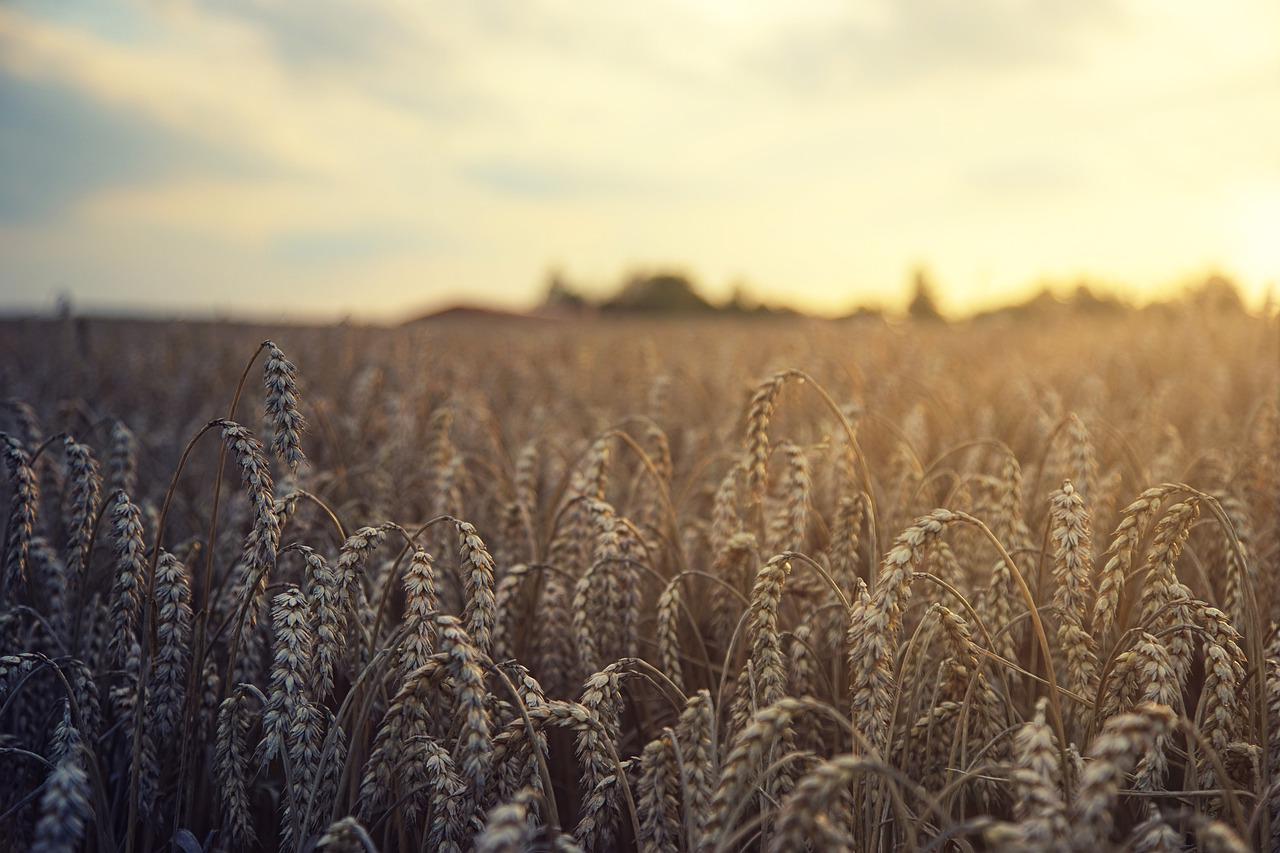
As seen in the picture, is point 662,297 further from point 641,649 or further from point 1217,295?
point 641,649

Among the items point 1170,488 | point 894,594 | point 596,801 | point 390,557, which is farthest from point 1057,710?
point 390,557

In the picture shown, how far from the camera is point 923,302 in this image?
31031 mm

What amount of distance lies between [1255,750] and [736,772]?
3.67ft

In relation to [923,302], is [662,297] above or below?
above

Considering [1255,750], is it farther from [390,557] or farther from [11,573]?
[11,573]

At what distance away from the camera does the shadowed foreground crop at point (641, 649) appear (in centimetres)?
152

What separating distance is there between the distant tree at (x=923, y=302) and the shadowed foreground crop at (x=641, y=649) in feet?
65.2

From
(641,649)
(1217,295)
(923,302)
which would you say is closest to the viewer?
(641,649)

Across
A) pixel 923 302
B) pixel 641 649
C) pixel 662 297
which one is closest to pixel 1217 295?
pixel 641 649

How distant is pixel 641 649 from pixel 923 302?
30188 mm

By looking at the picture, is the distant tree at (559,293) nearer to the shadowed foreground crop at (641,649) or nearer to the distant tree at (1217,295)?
the distant tree at (1217,295)

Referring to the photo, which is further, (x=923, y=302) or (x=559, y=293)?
(x=559, y=293)

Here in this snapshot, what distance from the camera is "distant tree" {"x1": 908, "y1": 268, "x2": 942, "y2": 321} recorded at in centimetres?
2526

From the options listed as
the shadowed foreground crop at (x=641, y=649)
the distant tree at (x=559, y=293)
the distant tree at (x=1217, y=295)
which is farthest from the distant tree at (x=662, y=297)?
the shadowed foreground crop at (x=641, y=649)
